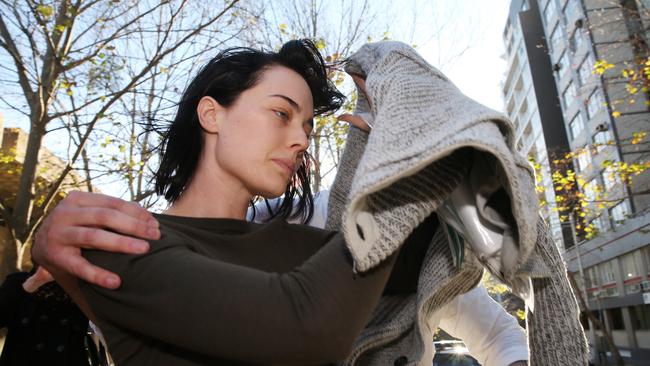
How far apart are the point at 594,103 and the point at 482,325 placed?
32.3 metres

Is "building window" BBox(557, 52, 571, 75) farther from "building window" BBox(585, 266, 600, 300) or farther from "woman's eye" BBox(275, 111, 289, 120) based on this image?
"woman's eye" BBox(275, 111, 289, 120)

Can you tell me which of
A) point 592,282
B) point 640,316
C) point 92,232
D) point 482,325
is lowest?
point 640,316

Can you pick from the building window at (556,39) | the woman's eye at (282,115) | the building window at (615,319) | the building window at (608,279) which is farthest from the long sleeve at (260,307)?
the building window at (556,39)

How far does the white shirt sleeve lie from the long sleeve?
1.08m

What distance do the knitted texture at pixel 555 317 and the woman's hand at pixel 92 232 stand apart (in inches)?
32.1

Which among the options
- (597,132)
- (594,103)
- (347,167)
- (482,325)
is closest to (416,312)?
(347,167)

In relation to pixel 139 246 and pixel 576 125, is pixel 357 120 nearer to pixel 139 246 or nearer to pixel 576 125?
pixel 139 246

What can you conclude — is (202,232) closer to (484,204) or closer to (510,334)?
(484,204)

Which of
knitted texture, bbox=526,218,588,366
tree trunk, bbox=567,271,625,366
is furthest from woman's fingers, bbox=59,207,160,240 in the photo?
tree trunk, bbox=567,271,625,366

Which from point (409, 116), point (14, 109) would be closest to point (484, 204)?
point (409, 116)

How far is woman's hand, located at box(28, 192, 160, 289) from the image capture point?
1066 mm

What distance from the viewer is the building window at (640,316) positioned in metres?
27.9

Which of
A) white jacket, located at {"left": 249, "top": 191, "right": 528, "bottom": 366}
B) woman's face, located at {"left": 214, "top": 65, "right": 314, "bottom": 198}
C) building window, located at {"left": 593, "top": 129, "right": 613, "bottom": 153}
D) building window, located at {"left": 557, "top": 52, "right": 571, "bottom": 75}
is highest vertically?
building window, located at {"left": 557, "top": 52, "right": 571, "bottom": 75}

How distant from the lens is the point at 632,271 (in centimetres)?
2764
